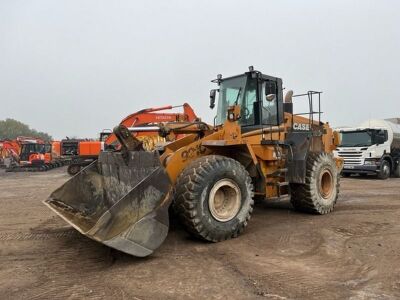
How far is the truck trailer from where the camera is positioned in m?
18.0

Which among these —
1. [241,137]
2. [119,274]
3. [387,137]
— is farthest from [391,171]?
[119,274]

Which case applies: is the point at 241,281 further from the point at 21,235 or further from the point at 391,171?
the point at 391,171

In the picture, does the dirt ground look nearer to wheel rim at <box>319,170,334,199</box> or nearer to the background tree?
wheel rim at <box>319,170,334,199</box>

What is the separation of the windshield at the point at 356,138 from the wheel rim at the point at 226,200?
1357 centimetres

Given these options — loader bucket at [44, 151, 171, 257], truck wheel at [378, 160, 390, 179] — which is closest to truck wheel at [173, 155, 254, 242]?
loader bucket at [44, 151, 171, 257]

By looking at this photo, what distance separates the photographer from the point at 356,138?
18.6 meters

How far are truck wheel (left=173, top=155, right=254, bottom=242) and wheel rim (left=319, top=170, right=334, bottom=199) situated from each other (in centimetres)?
274

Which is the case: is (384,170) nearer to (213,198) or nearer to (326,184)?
(326,184)

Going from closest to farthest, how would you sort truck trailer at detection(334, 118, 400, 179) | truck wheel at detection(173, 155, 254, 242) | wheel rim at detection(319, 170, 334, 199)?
truck wheel at detection(173, 155, 254, 242) → wheel rim at detection(319, 170, 334, 199) → truck trailer at detection(334, 118, 400, 179)

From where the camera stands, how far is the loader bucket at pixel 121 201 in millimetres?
5160

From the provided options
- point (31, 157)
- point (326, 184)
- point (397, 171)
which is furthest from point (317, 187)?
point (31, 157)

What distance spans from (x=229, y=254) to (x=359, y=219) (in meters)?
3.56

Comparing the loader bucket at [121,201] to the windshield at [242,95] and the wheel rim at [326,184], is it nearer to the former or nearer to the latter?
the windshield at [242,95]

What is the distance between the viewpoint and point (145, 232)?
5176 millimetres
